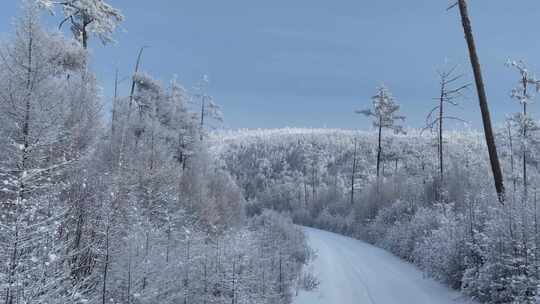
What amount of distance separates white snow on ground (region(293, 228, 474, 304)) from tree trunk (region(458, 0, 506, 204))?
369cm

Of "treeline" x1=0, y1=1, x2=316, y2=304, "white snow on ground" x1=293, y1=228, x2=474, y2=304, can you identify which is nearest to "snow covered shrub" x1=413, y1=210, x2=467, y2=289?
"white snow on ground" x1=293, y1=228, x2=474, y2=304

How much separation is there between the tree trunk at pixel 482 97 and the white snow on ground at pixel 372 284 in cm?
369

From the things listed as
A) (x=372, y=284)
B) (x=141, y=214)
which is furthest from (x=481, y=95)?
(x=141, y=214)

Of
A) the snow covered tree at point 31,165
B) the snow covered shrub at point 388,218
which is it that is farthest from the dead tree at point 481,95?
the snow covered tree at point 31,165

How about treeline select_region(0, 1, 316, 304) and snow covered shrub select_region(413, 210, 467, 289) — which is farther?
snow covered shrub select_region(413, 210, 467, 289)

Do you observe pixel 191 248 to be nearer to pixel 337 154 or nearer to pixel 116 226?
pixel 116 226

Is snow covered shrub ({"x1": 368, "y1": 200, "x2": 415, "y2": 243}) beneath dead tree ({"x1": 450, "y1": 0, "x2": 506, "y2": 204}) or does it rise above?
beneath

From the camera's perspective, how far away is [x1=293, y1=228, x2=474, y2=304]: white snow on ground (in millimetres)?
9766

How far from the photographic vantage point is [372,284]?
11.3 m

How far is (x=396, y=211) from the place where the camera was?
79.0ft

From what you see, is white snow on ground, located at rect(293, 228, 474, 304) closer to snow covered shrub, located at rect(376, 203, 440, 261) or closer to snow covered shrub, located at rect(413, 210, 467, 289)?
snow covered shrub, located at rect(413, 210, 467, 289)

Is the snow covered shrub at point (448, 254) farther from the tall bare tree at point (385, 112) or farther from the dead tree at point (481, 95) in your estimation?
the tall bare tree at point (385, 112)

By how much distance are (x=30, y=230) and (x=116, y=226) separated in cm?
251

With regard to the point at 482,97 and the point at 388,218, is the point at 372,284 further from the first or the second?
the point at 388,218
